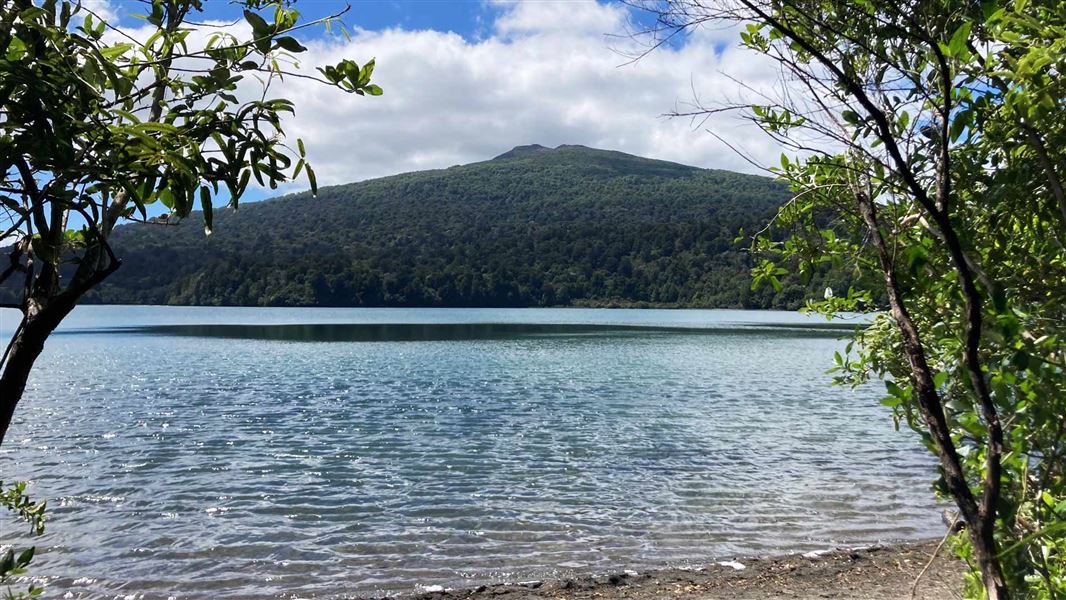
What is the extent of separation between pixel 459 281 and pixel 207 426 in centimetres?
16888

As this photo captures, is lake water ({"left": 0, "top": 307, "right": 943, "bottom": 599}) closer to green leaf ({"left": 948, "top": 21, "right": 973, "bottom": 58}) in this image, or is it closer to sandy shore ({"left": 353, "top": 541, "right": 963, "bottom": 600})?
sandy shore ({"left": 353, "top": 541, "right": 963, "bottom": 600})

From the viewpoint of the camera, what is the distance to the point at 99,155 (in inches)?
79.1

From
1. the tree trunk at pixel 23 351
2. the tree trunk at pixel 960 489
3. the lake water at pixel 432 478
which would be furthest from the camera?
the lake water at pixel 432 478

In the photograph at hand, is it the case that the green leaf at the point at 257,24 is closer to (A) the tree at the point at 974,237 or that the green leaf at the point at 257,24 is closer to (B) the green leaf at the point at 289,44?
(B) the green leaf at the point at 289,44

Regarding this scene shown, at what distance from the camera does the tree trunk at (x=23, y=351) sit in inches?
80.5

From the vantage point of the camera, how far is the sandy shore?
9.38 m

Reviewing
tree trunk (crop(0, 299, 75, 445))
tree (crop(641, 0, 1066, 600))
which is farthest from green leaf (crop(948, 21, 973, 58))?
tree trunk (crop(0, 299, 75, 445))

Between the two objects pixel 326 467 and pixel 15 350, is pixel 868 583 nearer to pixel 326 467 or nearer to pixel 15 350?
pixel 15 350

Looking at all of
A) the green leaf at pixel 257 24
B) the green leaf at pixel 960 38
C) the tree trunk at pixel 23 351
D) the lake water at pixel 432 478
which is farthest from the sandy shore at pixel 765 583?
the green leaf at pixel 257 24

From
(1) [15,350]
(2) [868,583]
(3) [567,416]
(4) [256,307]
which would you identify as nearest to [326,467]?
(3) [567,416]

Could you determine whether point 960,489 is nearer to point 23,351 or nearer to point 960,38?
point 960,38

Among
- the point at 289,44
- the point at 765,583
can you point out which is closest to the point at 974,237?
the point at 289,44

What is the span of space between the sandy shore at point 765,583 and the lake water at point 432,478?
2.18 ft

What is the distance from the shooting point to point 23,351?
2090 mm
